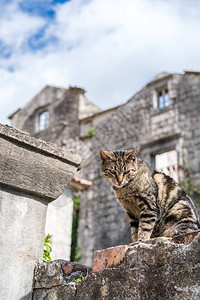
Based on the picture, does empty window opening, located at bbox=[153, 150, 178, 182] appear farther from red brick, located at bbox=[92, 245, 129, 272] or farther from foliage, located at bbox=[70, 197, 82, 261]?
red brick, located at bbox=[92, 245, 129, 272]

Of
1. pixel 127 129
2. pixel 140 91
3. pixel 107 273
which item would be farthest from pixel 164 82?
pixel 107 273

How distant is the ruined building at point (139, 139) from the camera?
43.8 feet

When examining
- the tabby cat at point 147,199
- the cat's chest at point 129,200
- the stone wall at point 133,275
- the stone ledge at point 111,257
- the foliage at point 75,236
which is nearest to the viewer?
the stone wall at point 133,275

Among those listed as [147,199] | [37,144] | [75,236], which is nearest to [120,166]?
[147,199]

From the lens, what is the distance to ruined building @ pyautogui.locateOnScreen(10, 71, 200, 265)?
43.8ft

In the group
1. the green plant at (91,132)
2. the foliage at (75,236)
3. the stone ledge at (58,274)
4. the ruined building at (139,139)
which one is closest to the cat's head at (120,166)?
the stone ledge at (58,274)

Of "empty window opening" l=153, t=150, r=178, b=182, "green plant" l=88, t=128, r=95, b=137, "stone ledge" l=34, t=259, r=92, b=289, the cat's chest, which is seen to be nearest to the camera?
"stone ledge" l=34, t=259, r=92, b=289

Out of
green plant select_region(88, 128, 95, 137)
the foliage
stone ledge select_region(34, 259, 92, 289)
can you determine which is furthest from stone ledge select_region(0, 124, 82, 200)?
green plant select_region(88, 128, 95, 137)

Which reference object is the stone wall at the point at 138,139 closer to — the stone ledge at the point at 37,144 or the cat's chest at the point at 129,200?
the cat's chest at the point at 129,200

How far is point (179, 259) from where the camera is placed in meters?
2.04

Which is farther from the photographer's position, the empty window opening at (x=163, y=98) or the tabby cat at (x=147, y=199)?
the empty window opening at (x=163, y=98)

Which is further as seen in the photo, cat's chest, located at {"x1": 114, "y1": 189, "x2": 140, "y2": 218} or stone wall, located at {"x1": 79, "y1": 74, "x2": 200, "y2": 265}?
stone wall, located at {"x1": 79, "y1": 74, "x2": 200, "y2": 265}

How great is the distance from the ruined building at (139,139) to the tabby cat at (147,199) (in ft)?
30.4

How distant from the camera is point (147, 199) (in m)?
3.25
